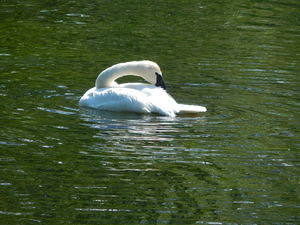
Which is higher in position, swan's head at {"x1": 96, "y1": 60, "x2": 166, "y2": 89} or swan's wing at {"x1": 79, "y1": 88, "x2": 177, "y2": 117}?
swan's head at {"x1": 96, "y1": 60, "x2": 166, "y2": 89}

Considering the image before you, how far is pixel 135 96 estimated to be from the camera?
1208 centimetres

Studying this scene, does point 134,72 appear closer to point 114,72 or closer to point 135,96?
point 114,72

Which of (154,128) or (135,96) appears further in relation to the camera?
(135,96)

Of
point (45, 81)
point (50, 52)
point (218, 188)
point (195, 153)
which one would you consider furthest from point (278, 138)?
point (50, 52)

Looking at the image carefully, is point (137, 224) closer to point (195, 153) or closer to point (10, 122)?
point (195, 153)

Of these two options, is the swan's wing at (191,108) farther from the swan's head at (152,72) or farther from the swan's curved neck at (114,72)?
the swan's curved neck at (114,72)

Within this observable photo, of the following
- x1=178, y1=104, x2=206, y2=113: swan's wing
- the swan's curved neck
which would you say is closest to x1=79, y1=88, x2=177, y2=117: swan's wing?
x1=178, y1=104, x2=206, y2=113: swan's wing

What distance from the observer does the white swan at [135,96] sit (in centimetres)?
1191

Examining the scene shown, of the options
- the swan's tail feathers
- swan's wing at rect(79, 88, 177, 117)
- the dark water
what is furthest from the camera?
swan's wing at rect(79, 88, 177, 117)

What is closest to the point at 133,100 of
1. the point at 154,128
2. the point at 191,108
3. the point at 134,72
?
the point at 191,108

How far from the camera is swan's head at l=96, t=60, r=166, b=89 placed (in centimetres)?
1281

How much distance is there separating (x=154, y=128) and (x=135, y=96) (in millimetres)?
1036

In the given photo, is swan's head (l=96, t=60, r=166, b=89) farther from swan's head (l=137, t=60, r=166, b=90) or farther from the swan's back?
the swan's back

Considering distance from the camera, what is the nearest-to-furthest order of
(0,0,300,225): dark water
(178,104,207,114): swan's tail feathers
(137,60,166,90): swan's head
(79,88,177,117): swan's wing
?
(0,0,300,225): dark water → (178,104,207,114): swan's tail feathers → (79,88,177,117): swan's wing → (137,60,166,90): swan's head
